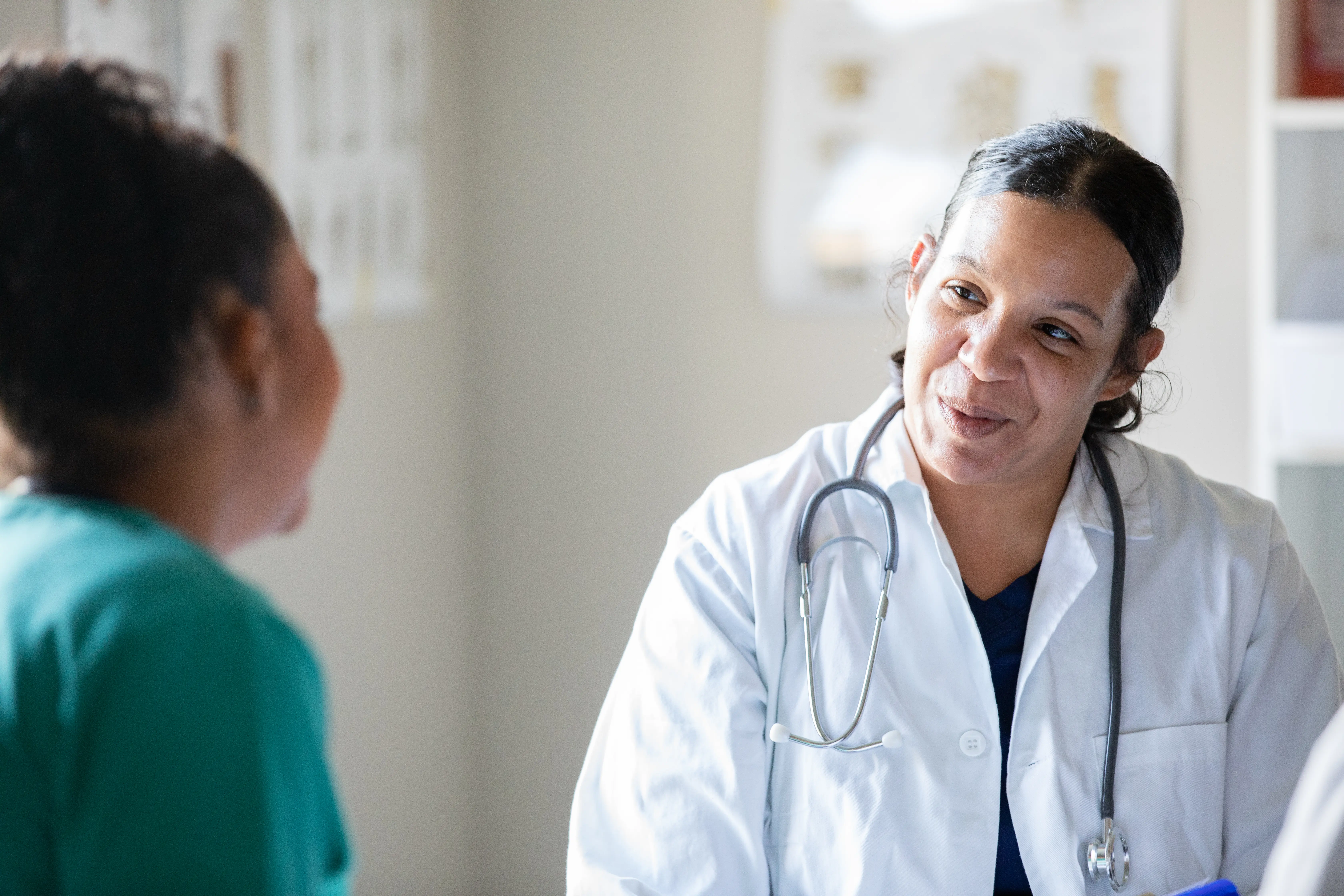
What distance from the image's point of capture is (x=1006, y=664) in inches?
55.1

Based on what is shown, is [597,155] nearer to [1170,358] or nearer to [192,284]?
[1170,358]

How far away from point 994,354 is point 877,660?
0.35 meters

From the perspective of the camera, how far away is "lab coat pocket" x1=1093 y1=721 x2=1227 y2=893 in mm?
1312

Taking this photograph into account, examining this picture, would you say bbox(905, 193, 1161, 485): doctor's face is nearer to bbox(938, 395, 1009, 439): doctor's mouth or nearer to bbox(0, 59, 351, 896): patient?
bbox(938, 395, 1009, 439): doctor's mouth

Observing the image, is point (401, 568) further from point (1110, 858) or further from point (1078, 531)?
point (1110, 858)

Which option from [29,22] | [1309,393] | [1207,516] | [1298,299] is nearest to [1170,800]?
[1207,516]

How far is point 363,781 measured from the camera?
7.79 ft

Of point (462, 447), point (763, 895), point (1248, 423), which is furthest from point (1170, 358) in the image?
point (763, 895)

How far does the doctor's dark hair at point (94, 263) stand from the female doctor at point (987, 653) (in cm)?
80

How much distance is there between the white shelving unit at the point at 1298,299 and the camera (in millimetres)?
2271

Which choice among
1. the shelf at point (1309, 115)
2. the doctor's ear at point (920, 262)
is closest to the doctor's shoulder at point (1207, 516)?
the doctor's ear at point (920, 262)

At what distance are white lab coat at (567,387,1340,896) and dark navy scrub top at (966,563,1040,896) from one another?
0.9 inches

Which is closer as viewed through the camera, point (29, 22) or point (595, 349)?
point (29, 22)

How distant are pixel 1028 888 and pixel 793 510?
18.2 inches
